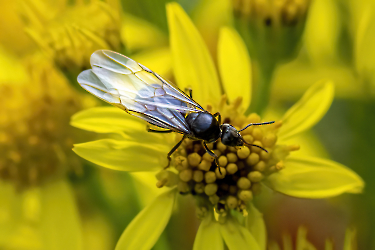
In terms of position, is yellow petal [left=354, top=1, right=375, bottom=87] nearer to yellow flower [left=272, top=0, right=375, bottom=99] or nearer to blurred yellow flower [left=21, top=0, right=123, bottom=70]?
yellow flower [left=272, top=0, right=375, bottom=99]

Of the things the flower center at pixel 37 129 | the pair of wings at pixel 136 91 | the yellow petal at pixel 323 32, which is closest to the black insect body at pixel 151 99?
the pair of wings at pixel 136 91

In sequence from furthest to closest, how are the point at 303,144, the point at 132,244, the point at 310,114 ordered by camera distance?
the point at 303,144, the point at 310,114, the point at 132,244

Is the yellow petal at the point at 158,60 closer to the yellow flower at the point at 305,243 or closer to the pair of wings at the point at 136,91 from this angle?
the pair of wings at the point at 136,91

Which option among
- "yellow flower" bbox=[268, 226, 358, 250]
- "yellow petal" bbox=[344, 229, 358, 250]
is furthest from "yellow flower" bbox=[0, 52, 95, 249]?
"yellow petal" bbox=[344, 229, 358, 250]

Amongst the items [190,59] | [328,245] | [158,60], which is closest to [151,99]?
[190,59]

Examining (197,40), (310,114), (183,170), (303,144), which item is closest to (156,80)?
(197,40)

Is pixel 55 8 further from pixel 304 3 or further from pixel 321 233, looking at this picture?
pixel 321 233

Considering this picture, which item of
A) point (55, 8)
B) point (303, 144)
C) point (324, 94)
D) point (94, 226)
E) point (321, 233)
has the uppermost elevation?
point (55, 8)

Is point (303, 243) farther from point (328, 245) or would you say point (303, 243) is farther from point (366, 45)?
point (366, 45)
